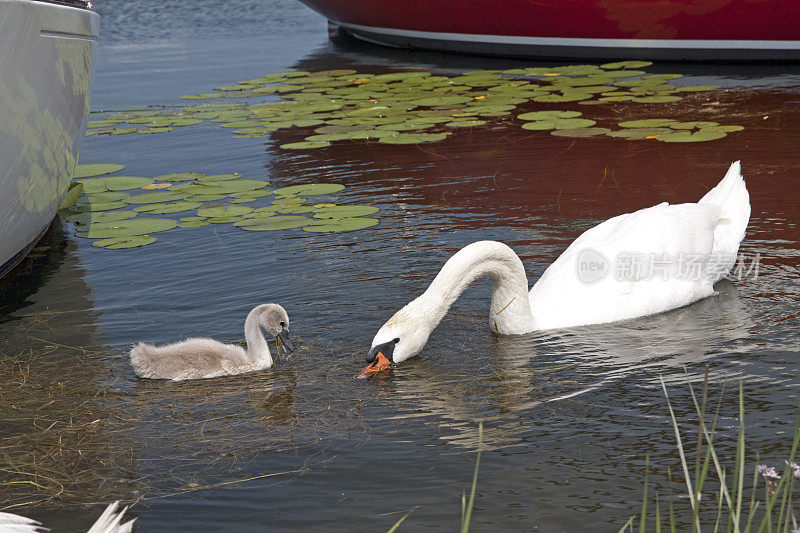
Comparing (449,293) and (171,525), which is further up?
(449,293)

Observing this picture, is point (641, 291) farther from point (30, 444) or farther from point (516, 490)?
point (30, 444)

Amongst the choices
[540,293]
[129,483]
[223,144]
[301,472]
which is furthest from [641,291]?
[223,144]

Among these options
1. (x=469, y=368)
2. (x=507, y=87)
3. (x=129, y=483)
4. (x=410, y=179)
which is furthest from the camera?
(x=507, y=87)

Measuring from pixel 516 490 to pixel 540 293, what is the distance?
6.17 feet

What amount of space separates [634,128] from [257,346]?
566 centimetres

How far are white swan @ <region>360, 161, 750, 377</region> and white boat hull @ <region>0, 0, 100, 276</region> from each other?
8.43 ft

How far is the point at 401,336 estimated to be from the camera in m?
5.02

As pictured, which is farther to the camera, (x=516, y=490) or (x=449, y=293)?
(x=449, y=293)

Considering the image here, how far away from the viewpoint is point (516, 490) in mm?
3895

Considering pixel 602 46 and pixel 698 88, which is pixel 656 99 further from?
pixel 602 46

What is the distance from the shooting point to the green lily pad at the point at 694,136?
8.95 meters

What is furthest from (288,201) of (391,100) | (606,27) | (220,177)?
(606,27)

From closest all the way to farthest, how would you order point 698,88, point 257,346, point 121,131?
point 257,346 < point 121,131 < point 698,88

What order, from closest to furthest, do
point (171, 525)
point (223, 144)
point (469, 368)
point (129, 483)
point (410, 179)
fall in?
1. point (171, 525)
2. point (129, 483)
3. point (469, 368)
4. point (410, 179)
5. point (223, 144)
